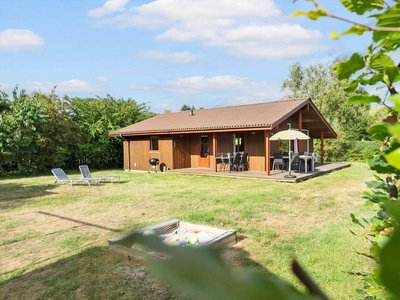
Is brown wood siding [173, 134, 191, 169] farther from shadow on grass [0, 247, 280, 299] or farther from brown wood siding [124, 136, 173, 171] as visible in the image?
shadow on grass [0, 247, 280, 299]

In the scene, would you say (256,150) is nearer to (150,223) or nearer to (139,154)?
(139,154)

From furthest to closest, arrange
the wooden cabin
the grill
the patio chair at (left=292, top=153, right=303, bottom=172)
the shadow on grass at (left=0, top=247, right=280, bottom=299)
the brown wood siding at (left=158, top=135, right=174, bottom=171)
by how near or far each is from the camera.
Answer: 1. the grill
2. the brown wood siding at (left=158, top=135, right=174, bottom=171)
3. the wooden cabin
4. the patio chair at (left=292, top=153, right=303, bottom=172)
5. the shadow on grass at (left=0, top=247, right=280, bottom=299)

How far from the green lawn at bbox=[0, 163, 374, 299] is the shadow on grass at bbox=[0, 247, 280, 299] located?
0.01m

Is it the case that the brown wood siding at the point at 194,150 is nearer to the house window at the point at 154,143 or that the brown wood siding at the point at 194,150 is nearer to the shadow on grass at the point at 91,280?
the house window at the point at 154,143

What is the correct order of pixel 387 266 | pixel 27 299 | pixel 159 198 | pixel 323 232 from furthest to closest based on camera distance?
pixel 159 198 → pixel 323 232 → pixel 27 299 → pixel 387 266

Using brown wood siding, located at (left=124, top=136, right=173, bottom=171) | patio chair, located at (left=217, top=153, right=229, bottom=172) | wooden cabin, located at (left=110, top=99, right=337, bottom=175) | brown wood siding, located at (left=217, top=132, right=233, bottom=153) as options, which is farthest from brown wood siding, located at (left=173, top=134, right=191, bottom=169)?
patio chair, located at (left=217, top=153, right=229, bottom=172)

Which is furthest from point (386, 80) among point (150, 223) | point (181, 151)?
point (181, 151)

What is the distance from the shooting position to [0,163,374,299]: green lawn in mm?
3992

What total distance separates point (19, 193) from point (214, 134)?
30.2 ft

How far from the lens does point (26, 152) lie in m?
16.5

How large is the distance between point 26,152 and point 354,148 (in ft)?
82.6

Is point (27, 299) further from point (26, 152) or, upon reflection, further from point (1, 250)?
point (26, 152)

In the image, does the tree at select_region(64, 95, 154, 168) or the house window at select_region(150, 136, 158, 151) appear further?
the tree at select_region(64, 95, 154, 168)

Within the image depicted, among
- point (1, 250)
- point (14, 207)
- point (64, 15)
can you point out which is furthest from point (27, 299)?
point (64, 15)
